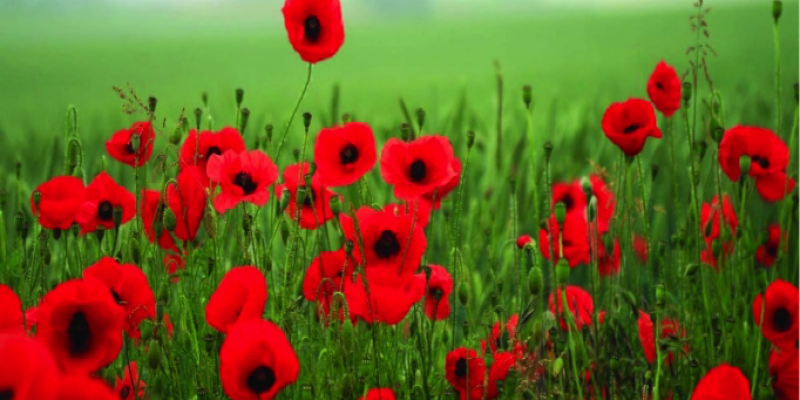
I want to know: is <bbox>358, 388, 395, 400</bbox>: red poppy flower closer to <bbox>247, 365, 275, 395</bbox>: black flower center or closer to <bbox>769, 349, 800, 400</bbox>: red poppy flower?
<bbox>247, 365, 275, 395</bbox>: black flower center

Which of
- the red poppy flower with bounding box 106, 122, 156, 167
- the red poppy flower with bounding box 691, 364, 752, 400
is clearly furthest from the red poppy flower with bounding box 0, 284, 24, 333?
the red poppy flower with bounding box 691, 364, 752, 400

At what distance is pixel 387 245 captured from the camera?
1260 mm

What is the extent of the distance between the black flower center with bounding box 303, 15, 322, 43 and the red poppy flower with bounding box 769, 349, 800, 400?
85cm

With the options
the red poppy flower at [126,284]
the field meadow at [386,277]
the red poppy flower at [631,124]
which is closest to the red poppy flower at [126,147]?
the field meadow at [386,277]

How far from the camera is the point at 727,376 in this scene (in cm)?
98

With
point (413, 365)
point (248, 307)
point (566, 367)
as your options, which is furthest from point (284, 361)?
point (566, 367)

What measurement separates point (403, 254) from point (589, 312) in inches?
19.4

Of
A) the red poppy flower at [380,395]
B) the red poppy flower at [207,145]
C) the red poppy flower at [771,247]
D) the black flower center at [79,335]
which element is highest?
the red poppy flower at [207,145]

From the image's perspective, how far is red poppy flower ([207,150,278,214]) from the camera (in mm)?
1238

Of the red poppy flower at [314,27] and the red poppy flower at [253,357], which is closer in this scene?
the red poppy flower at [253,357]

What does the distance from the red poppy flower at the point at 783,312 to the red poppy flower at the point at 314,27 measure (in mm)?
731

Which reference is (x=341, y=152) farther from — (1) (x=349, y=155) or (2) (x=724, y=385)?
(2) (x=724, y=385)

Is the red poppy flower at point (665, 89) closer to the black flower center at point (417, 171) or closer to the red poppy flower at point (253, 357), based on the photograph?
the black flower center at point (417, 171)

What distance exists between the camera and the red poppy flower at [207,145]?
1.35 m
